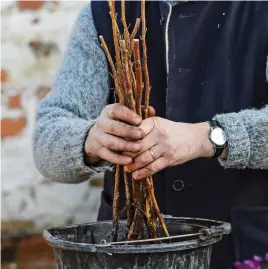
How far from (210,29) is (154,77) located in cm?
20

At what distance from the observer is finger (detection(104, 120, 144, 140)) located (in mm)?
1360

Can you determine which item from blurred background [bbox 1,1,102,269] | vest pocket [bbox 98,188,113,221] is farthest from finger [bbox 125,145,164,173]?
blurred background [bbox 1,1,102,269]

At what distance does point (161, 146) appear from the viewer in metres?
1.42

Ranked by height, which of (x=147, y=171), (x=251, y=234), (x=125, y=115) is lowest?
(x=251, y=234)

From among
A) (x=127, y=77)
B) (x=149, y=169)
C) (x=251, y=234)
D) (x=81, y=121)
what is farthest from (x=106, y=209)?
(x=127, y=77)

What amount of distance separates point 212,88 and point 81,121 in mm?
358

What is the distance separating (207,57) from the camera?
6.03 ft

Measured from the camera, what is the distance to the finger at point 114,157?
1.40 meters

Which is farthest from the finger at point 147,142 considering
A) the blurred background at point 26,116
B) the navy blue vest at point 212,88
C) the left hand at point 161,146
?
the blurred background at point 26,116

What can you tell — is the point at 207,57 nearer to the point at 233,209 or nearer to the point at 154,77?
the point at 154,77

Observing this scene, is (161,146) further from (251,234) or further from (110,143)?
(251,234)

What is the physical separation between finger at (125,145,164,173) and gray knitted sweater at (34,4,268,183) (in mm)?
215

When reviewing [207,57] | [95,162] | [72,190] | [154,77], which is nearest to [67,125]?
[95,162]

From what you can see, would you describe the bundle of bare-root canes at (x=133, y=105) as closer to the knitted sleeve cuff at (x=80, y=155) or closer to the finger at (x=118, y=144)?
the finger at (x=118, y=144)
